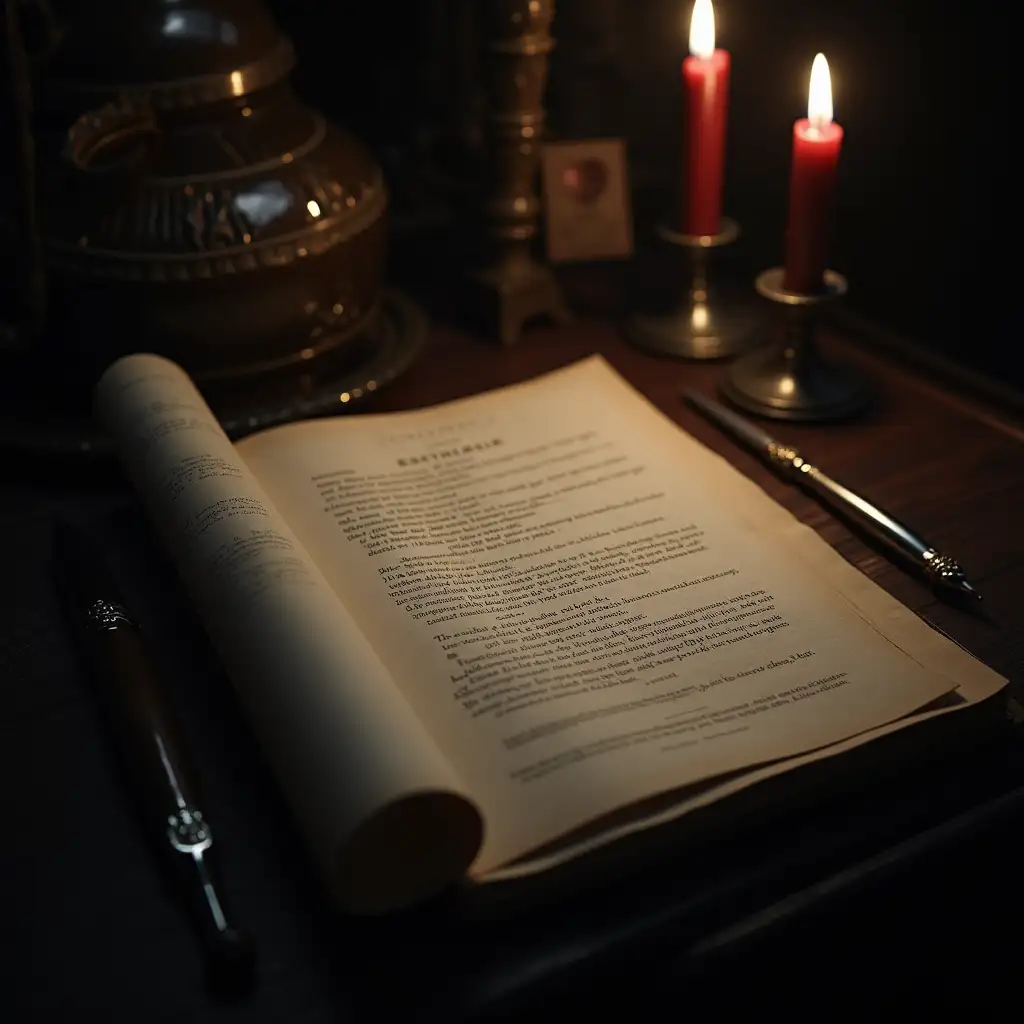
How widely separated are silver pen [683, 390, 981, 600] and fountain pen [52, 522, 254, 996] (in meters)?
0.38

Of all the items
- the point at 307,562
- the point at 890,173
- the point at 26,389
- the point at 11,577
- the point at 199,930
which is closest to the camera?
the point at 199,930

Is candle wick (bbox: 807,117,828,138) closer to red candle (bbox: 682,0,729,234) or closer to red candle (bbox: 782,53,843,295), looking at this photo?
red candle (bbox: 782,53,843,295)

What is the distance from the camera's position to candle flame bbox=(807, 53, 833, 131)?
770 mm

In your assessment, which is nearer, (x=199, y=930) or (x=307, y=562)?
(x=199, y=930)

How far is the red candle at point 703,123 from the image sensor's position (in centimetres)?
86

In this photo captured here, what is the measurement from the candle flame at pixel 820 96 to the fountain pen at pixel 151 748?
50cm

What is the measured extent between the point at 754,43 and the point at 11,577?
0.71 meters

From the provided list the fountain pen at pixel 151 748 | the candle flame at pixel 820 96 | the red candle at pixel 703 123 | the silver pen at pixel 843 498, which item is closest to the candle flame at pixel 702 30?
the red candle at pixel 703 123

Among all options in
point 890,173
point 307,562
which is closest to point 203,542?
point 307,562

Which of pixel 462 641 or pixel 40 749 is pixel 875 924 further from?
pixel 40 749

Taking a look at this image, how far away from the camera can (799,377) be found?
84 centimetres

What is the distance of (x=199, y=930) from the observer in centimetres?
47

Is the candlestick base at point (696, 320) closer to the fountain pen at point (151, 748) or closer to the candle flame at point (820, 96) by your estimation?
the candle flame at point (820, 96)

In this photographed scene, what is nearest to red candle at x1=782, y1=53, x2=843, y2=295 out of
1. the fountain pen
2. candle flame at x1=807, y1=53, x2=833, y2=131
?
candle flame at x1=807, y1=53, x2=833, y2=131
